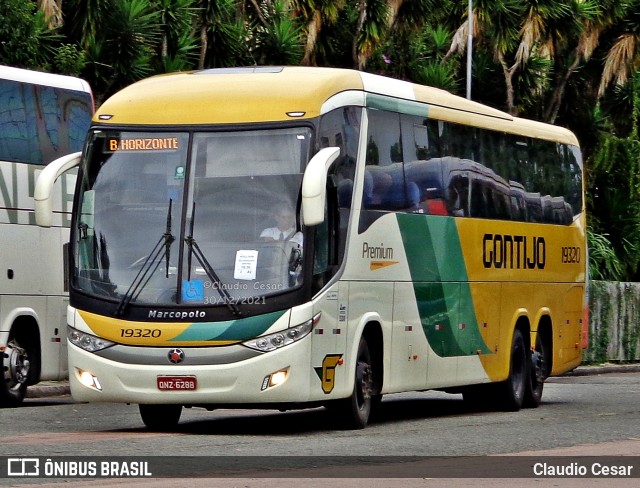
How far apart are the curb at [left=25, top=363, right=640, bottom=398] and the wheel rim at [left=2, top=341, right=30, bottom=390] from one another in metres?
2.61

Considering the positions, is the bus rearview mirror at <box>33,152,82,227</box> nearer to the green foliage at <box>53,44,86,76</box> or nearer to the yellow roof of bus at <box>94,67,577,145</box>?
the yellow roof of bus at <box>94,67,577,145</box>

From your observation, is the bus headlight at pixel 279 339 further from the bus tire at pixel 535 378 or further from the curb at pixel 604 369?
the curb at pixel 604 369

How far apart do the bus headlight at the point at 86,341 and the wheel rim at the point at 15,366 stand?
4298 millimetres

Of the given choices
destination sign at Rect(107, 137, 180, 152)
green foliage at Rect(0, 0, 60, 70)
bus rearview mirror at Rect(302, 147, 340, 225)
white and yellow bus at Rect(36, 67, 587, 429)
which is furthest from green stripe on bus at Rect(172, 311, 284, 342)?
green foliage at Rect(0, 0, 60, 70)

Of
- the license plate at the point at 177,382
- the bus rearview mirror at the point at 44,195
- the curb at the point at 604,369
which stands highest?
the bus rearview mirror at the point at 44,195

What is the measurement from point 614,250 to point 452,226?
72.0ft

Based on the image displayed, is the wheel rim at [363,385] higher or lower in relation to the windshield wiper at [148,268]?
lower

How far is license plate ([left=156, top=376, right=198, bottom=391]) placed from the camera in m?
14.9

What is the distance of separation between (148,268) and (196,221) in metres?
0.59

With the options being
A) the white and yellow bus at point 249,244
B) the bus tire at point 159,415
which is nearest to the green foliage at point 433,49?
the white and yellow bus at point 249,244

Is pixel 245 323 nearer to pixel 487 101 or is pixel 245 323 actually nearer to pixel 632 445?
pixel 632 445

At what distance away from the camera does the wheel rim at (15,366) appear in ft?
64.1

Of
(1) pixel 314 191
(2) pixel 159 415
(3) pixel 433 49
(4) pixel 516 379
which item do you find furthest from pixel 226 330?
(3) pixel 433 49

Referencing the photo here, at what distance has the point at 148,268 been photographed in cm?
1515
